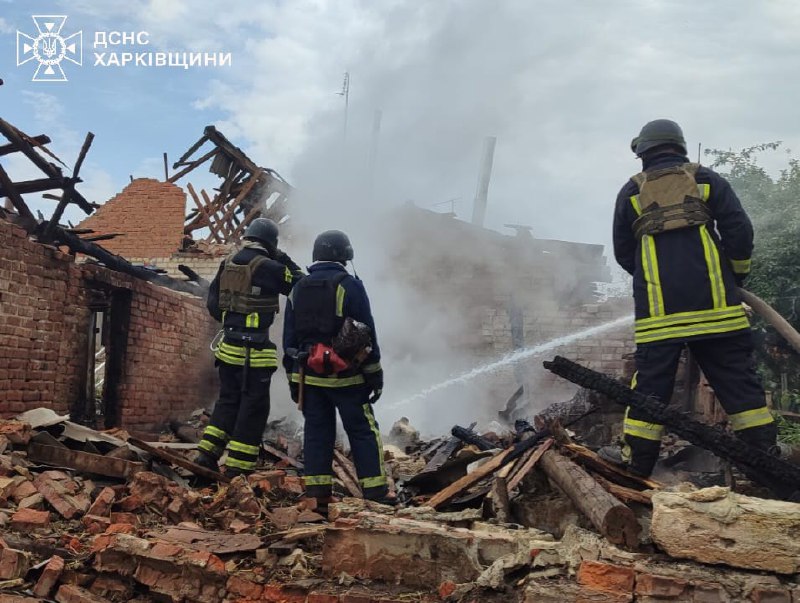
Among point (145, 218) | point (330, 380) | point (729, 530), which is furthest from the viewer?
point (145, 218)

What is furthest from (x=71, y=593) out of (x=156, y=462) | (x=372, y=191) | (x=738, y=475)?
(x=372, y=191)

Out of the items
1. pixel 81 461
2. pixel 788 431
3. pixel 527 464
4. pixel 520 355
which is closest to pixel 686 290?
pixel 527 464

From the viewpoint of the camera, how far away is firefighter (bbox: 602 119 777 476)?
11.0 ft

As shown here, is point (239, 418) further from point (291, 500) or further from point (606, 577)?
point (606, 577)

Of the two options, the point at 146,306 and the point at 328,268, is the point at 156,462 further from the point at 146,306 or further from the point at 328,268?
the point at 146,306

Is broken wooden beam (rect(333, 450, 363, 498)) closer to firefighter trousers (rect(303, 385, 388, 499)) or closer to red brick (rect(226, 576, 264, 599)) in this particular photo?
firefighter trousers (rect(303, 385, 388, 499))

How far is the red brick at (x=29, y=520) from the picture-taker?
3.52 meters

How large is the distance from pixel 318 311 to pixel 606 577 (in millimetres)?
2490

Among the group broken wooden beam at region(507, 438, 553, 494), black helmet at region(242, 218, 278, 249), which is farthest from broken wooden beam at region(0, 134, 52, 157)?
broken wooden beam at region(507, 438, 553, 494)

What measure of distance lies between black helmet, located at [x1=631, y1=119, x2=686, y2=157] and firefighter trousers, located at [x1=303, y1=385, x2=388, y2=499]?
220 centimetres

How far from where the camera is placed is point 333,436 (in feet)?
14.5

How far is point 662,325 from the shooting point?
3.46m

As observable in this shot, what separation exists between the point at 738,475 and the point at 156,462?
384 centimetres

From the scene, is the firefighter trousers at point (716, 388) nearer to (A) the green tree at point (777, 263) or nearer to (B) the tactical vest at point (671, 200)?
(B) the tactical vest at point (671, 200)
